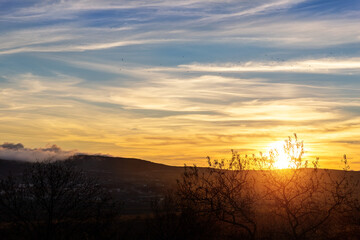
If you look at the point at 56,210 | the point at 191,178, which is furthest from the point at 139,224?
the point at 191,178

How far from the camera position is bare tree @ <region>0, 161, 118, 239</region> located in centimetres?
2948

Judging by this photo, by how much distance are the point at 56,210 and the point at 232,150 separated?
15.0m

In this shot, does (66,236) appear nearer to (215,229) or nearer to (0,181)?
(0,181)

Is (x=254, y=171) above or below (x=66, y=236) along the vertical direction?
above

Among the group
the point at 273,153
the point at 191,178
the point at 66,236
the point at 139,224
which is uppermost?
the point at 273,153

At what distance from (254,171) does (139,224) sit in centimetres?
5449

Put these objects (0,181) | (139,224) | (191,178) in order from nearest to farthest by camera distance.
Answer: (191,178)
(0,181)
(139,224)

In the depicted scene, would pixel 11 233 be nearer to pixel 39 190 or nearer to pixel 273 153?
pixel 39 190

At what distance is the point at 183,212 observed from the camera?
28.8 m

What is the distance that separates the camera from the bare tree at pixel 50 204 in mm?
29484

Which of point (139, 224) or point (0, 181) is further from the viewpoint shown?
point (139, 224)

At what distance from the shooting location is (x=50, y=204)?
30.8 meters

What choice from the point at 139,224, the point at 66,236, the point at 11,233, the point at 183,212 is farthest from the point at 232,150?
the point at 139,224

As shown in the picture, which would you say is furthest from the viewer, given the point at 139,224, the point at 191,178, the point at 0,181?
the point at 139,224
